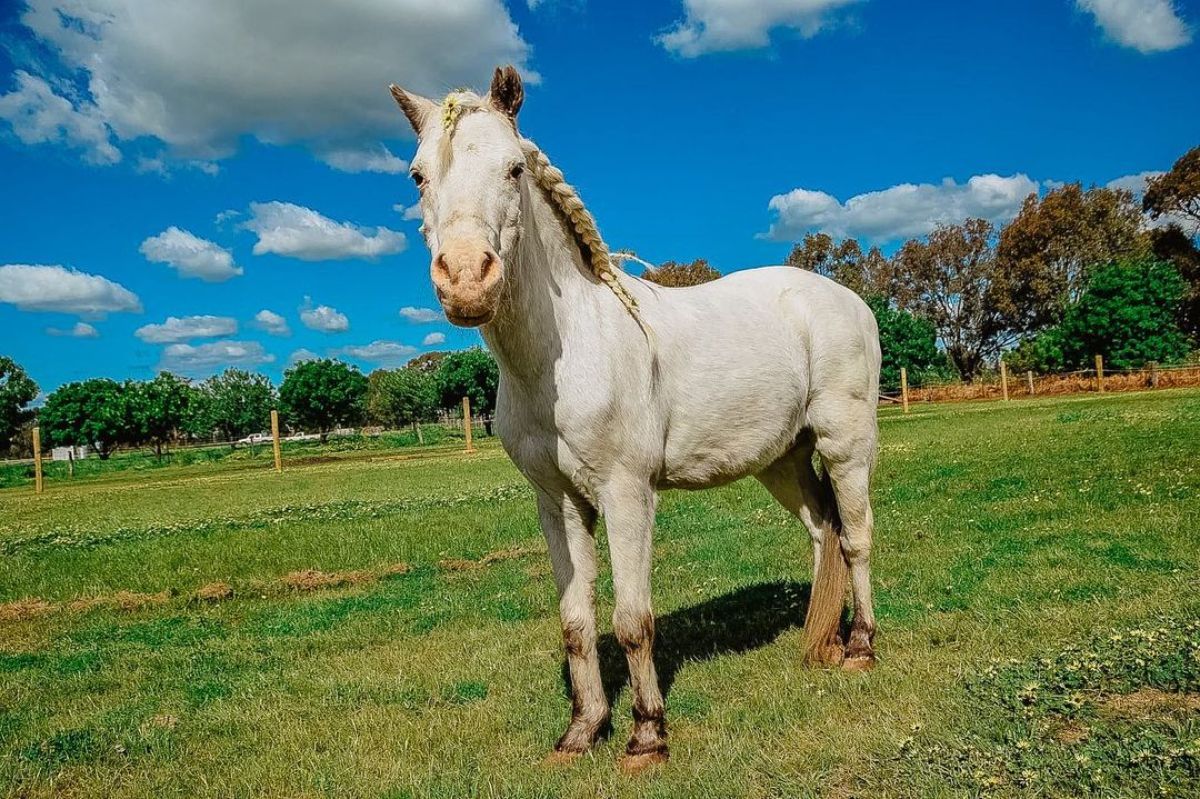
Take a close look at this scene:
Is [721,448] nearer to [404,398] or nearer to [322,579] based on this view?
[322,579]

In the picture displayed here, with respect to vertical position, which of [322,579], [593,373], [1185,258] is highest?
[1185,258]

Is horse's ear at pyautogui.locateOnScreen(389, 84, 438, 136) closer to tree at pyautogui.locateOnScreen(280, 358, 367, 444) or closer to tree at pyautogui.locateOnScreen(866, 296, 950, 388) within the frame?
tree at pyautogui.locateOnScreen(866, 296, 950, 388)

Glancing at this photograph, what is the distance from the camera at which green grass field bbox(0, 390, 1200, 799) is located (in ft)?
11.8

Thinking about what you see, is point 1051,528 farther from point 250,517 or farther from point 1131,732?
point 250,517

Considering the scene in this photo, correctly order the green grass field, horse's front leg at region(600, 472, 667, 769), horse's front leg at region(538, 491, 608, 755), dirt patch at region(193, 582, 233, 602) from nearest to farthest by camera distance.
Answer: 1. the green grass field
2. horse's front leg at region(600, 472, 667, 769)
3. horse's front leg at region(538, 491, 608, 755)
4. dirt patch at region(193, 582, 233, 602)

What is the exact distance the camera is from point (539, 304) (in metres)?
3.97

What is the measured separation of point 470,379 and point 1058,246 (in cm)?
5049

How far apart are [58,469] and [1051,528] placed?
59.9m

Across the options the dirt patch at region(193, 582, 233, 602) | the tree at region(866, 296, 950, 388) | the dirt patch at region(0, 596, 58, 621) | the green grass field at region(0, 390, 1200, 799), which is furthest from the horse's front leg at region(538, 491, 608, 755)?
the tree at region(866, 296, 950, 388)

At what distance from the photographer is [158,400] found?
65.6 metres

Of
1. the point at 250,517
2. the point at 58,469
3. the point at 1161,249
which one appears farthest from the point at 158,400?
the point at 1161,249

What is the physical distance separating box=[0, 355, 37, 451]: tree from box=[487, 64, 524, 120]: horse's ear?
3645 inches

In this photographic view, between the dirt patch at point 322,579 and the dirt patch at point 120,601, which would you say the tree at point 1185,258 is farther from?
the dirt patch at point 120,601

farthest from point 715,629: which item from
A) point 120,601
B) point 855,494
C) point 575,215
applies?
point 120,601
